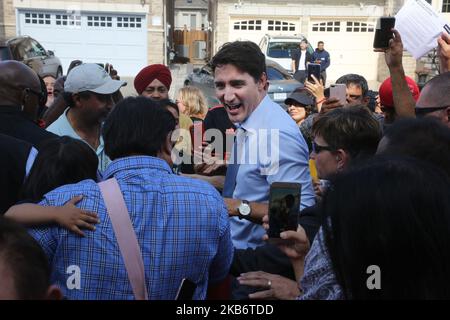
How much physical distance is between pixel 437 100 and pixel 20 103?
273 centimetres

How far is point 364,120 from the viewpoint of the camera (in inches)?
108

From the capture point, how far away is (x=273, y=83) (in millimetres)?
14672

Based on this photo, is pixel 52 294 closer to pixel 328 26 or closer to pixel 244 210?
pixel 244 210

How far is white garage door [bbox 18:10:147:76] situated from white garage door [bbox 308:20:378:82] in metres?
8.86

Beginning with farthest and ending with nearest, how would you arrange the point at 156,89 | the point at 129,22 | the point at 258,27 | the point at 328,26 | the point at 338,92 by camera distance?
the point at 258,27 < the point at 328,26 < the point at 129,22 < the point at 156,89 < the point at 338,92

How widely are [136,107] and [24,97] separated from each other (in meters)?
1.64

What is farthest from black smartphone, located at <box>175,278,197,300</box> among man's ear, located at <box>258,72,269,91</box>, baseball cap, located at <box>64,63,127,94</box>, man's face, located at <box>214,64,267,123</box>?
baseball cap, located at <box>64,63,127,94</box>

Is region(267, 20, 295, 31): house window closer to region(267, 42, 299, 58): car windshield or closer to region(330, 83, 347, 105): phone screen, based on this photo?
region(267, 42, 299, 58): car windshield

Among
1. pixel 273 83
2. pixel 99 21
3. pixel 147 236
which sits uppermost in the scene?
pixel 99 21

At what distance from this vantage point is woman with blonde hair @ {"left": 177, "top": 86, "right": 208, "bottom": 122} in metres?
6.33

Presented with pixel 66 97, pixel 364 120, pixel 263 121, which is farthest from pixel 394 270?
pixel 66 97

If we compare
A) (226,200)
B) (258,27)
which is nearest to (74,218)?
(226,200)

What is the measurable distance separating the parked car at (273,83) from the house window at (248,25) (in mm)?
9400
